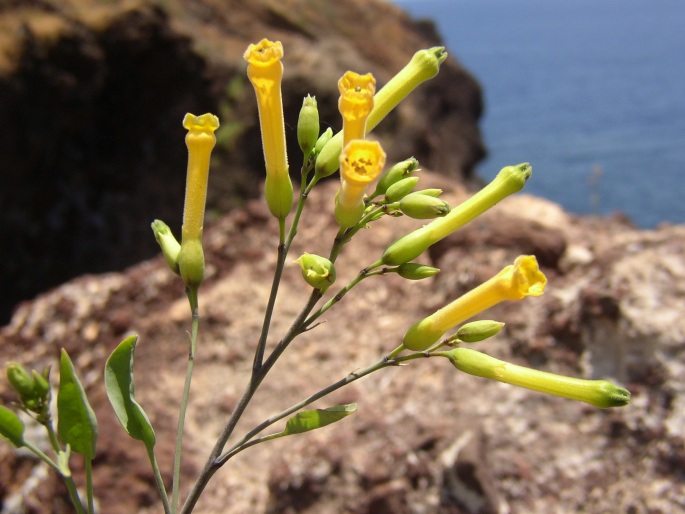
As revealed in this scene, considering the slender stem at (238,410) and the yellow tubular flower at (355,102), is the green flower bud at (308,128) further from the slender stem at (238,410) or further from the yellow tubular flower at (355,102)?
the slender stem at (238,410)

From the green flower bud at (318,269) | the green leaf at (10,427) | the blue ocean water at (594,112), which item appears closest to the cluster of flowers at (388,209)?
the green flower bud at (318,269)

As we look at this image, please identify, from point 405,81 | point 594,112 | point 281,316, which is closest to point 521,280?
point 405,81

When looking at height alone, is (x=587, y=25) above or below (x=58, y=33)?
above

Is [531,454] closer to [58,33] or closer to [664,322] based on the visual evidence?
[664,322]

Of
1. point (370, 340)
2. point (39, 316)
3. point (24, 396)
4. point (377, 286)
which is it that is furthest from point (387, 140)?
point (24, 396)

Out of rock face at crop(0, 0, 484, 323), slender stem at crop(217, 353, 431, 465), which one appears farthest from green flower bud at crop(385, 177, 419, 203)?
rock face at crop(0, 0, 484, 323)

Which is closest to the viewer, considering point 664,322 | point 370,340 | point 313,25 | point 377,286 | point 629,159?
point 664,322
